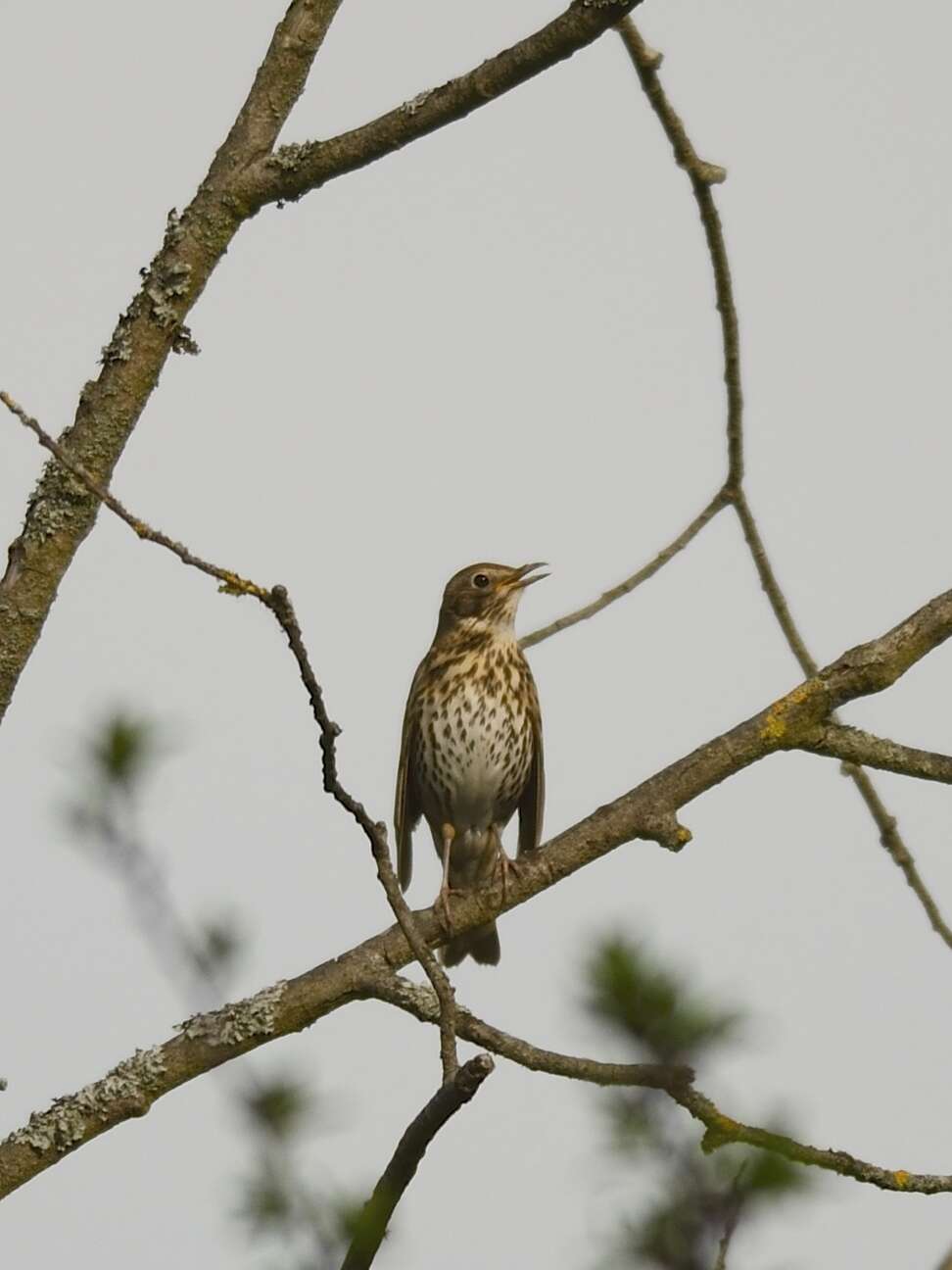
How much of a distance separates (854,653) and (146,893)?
1700mm

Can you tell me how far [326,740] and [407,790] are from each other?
5.41 m

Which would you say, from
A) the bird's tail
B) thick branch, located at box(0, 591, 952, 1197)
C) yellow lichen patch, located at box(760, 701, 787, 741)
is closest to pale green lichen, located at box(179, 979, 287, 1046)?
thick branch, located at box(0, 591, 952, 1197)

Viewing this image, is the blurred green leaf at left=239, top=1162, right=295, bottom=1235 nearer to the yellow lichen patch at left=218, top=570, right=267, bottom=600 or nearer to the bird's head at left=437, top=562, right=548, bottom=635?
the yellow lichen patch at left=218, top=570, right=267, bottom=600

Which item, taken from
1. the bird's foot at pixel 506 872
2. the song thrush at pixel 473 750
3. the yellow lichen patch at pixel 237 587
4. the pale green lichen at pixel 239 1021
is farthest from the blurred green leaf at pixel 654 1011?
the song thrush at pixel 473 750

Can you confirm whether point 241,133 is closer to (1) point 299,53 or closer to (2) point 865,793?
(1) point 299,53

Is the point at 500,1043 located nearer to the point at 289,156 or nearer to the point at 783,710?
the point at 783,710

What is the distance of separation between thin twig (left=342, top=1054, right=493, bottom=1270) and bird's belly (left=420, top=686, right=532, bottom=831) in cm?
544

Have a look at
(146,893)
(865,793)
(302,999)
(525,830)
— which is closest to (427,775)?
Result: (525,830)

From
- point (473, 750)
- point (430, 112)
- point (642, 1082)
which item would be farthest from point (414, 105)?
point (473, 750)

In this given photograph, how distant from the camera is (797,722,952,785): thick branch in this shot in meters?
4.93

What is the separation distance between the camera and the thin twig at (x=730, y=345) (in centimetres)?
567

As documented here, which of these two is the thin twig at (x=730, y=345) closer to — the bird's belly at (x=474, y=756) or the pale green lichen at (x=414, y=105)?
the pale green lichen at (x=414, y=105)

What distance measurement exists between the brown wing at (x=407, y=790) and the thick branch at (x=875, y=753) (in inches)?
163

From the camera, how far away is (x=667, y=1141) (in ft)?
9.07
